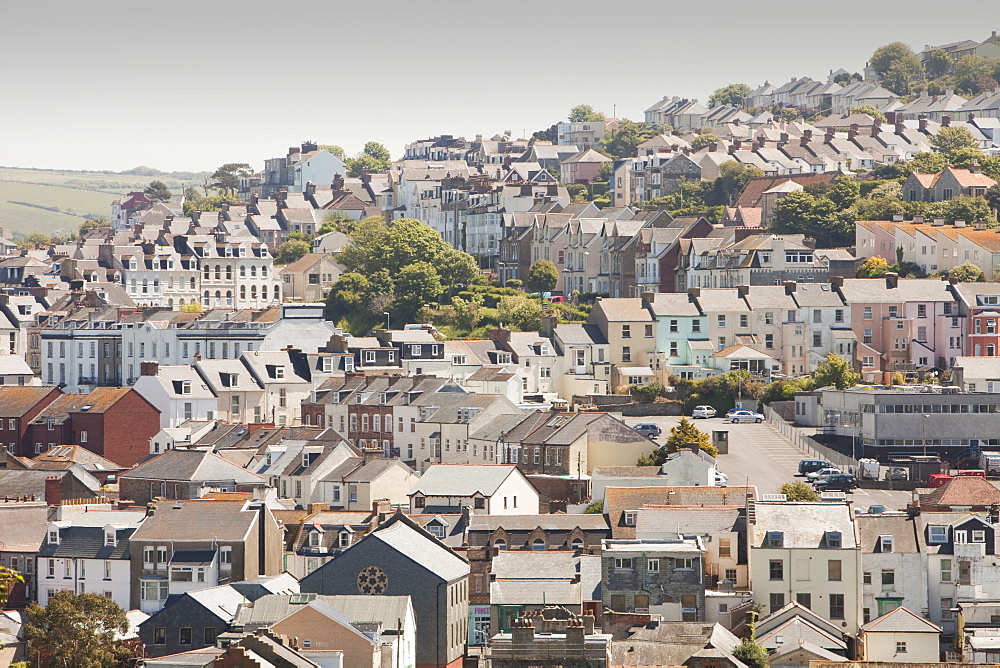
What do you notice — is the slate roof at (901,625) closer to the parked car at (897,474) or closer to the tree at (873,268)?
the parked car at (897,474)

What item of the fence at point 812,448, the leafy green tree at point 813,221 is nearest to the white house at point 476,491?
the fence at point 812,448

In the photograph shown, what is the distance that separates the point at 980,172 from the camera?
126562 millimetres

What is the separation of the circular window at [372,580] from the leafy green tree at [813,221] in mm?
62667

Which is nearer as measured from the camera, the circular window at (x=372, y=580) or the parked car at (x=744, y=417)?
the circular window at (x=372, y=580)

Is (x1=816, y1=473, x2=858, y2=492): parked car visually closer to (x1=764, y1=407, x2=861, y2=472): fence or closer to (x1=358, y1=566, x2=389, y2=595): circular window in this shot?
(x1=764, y1=407, x2=861, y2=472): fence

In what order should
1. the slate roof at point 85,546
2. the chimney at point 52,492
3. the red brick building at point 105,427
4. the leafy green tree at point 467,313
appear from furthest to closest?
1. the leafy green tree at point 467,313
2. the red brick building at point 105,427
3. the chimney at point 52,492
4. the slate roof at point 85,546

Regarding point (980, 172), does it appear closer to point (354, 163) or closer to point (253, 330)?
point (253, 330)

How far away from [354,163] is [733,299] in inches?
3650

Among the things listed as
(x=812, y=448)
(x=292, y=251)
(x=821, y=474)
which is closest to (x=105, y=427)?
(x=812, y=448)

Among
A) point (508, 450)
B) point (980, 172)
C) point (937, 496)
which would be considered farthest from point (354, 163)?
point (937, 496)

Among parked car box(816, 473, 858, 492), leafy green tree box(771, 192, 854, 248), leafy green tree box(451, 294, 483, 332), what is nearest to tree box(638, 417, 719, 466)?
parked car box(816, 473, 858, 492)

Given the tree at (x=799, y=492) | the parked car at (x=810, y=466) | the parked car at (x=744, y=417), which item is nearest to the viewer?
the tree at (x=799, y=492)

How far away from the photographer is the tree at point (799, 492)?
71812mm

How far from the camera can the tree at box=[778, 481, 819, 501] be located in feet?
236
